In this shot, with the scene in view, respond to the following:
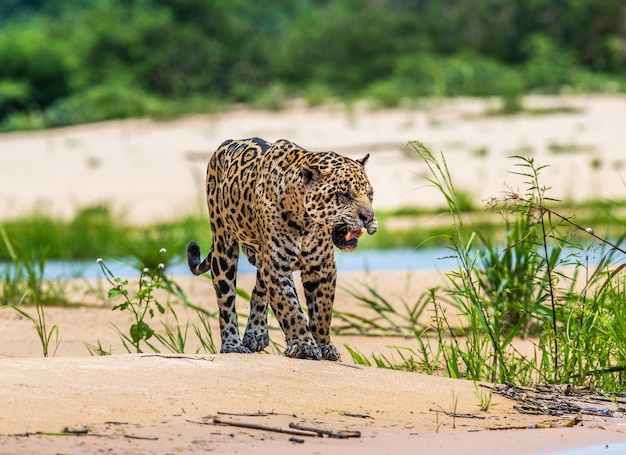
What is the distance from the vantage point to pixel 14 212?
17.1 meters

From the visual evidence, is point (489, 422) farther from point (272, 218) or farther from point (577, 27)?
point (577, 27)

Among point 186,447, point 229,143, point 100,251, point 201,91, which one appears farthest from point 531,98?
point 186,447

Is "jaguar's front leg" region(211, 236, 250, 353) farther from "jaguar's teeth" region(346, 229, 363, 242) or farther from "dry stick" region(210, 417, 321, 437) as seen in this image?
"dry stick" region(210, 417, 321, 437)

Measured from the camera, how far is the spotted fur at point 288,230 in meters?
5.35

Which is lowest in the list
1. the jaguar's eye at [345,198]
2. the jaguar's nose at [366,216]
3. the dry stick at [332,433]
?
the dry stick at [332,433]

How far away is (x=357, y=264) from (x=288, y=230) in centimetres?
742

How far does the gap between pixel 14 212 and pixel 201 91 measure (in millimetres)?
9291

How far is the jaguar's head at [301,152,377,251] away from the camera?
209 inches

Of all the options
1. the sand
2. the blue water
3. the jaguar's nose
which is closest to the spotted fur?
the jaguar's nose

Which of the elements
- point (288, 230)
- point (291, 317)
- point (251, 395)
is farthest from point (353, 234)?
point (251, 395)

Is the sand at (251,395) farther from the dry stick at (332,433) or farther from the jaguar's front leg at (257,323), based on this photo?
the jaguar's front leg at (257,323)

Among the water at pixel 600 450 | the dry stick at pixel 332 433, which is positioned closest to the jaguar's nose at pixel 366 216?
the dry stick at pixel 332 433

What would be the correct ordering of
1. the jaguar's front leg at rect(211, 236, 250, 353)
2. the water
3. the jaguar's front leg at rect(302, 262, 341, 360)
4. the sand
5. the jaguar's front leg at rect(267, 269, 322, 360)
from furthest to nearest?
the jaguar's front leg at rect(211, 236, 250, 353) → the jaguar's front leg at rect(302, 262, 341, 360) → the jaguar's front leg at rect(267, 269, 322, 360) → the water → the sand

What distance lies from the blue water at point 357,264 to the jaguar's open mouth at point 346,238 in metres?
5.49
